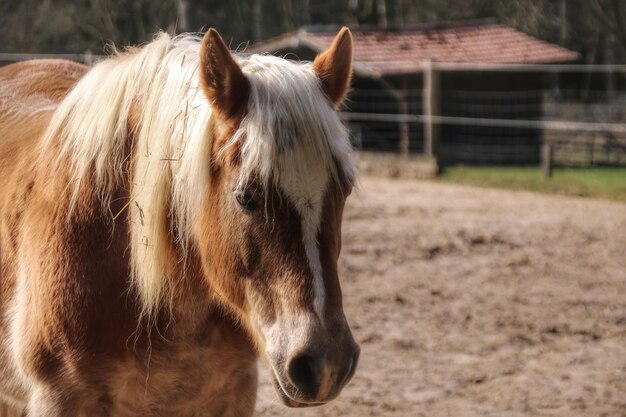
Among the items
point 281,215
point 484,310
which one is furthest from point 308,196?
point 484,310

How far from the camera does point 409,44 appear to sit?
15.6 meters

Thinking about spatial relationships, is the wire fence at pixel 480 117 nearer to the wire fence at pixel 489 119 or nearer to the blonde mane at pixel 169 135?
the wire fence at pixel 489 119

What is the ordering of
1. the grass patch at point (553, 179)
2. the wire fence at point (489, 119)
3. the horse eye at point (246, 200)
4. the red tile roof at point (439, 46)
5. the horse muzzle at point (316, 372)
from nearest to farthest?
the horse muzzle at point (316, 372), the horse eye at point (246, 200), the grass patch at point (553, 179), the wire fence at point (489, 119), the red tile roof at point (439, 46)

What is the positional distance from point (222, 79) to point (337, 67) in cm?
34

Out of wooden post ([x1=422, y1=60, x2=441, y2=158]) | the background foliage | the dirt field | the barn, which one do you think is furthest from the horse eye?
the background foliage

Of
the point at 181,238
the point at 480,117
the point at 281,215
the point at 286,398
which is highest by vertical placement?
the point at 281,215

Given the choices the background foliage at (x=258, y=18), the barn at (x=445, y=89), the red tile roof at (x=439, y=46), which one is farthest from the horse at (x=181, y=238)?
the background foliage at (x=258, y=18)

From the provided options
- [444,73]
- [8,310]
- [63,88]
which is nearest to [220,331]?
[8,310]

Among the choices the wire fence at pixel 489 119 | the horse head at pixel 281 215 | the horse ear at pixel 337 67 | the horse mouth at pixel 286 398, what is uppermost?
the horse ear at pixel 337 67

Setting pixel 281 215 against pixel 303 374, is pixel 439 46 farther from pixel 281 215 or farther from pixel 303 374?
pixel 303 374

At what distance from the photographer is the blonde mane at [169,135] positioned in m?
1.96

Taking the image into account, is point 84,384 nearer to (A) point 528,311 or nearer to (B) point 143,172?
(B) point 143,172

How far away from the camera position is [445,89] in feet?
47.5

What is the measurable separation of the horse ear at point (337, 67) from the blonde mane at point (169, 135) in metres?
0.04
